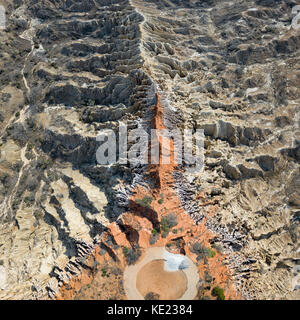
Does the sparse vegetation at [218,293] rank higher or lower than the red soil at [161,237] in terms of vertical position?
lower

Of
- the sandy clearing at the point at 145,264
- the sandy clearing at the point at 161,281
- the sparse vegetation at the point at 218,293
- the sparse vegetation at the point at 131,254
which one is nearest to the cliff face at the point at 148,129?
the sparse vegetation at the point at 131,254

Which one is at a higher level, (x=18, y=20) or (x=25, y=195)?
(x=18, y=20)

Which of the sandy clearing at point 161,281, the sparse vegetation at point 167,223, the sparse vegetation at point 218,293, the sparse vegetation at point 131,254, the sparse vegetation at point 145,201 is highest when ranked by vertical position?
the sparse vegetation at point 145,201

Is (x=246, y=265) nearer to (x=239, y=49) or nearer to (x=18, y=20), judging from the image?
(x=239, y=49)

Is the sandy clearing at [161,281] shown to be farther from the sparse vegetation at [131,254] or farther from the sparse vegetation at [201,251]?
the sparse vegetation at [201,251]

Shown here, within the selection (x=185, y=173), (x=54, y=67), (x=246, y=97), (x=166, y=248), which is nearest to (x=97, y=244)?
(x=166, y=248)

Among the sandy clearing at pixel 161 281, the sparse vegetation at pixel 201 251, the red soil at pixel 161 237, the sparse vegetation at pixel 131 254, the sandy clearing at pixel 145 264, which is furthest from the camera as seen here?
the sparse vegetation at pixel 201 251

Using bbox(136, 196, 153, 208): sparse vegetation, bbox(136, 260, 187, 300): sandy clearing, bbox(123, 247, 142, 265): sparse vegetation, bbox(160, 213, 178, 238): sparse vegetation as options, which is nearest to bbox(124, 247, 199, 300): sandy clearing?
bbox(136, 260, 187, 300): sandy clearing

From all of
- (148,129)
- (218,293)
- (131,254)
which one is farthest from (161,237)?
(148,129)
